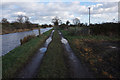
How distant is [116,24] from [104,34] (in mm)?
2875

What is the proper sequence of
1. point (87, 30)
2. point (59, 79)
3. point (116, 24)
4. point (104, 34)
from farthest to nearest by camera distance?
point (87, 30) → point (104, 34) → point (116, 24) → point (59, 79)

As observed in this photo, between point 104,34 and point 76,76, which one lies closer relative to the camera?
point 76,76

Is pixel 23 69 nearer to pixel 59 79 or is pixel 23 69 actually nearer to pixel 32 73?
pixel 32 73

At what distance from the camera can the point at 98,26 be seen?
63.9 ft

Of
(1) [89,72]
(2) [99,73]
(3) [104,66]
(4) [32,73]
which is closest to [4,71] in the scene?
(4) [32,73]

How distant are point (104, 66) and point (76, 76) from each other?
1.98 meters

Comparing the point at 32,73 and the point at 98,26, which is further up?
the point at 98,26

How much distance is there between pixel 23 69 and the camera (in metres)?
5.13

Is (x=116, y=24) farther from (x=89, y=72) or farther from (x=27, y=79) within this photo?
(x=27, y=79)

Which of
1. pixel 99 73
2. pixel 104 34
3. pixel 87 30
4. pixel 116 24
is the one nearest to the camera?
pixel 99 73

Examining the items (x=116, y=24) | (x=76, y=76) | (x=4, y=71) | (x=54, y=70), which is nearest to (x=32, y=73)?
(x=54, y=70)

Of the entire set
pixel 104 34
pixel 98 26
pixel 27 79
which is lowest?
pixel 27 79

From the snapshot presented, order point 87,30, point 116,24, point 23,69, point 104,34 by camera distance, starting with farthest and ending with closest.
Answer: point 87,30 → point 104,34 → point 116,24 → point 23,69

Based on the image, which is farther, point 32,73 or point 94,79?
point 32,73
